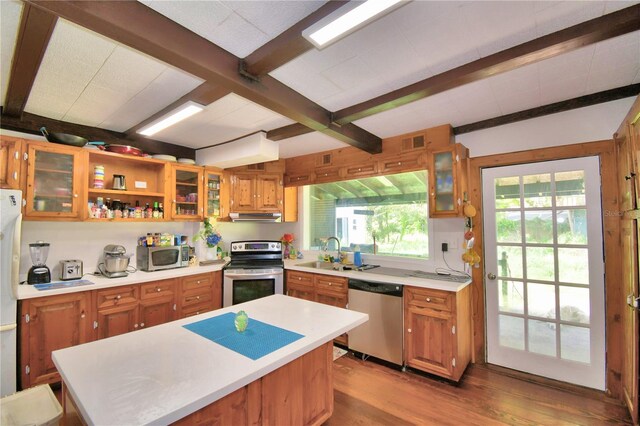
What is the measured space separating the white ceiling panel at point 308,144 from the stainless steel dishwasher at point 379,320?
1725 millimetres

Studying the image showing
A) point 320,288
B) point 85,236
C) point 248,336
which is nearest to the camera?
point 248,336

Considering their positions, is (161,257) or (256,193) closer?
(161,257)

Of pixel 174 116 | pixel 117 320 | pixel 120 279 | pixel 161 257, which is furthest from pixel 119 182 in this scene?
pixel 117 320

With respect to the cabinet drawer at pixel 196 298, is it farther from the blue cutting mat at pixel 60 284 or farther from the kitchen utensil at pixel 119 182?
the kitchen utensil at pixel 119 182

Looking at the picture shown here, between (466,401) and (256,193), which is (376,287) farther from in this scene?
(256,193)

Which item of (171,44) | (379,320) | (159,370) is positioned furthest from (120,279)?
(379,320)

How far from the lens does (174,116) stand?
8.14 feet

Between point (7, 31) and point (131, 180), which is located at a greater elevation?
point (7, 31)

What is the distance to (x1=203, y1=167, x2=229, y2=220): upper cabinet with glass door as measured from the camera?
392 cm

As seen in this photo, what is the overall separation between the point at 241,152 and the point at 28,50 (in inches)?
78.7

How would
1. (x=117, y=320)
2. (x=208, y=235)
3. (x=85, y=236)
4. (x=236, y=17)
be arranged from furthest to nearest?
1. (x=208, y=235)
2. (x=85, y=236)
3. (x=117, y=320)
4. (x=236, y=17)

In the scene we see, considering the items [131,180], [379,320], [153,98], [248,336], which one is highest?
[153,98]

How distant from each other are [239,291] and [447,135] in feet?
10.0

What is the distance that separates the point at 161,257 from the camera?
11.1 feet
